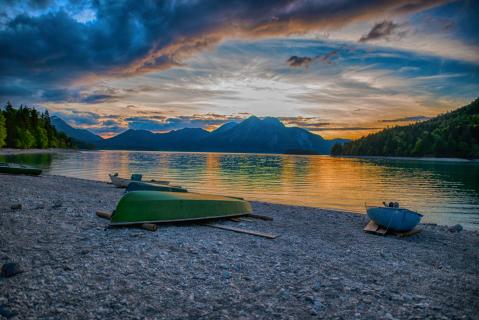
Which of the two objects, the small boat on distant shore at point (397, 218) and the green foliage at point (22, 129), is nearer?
the small boat on distant shore at point (397, 218)

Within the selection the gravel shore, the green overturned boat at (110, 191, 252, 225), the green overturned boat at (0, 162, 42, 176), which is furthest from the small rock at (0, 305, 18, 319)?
the green overturned boat at (0, 162, 42, 176)

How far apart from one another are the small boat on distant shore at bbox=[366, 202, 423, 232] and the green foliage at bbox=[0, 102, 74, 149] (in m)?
105

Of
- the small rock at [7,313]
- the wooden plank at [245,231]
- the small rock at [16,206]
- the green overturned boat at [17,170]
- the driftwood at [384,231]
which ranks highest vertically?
the green overturned boat at [17,170]

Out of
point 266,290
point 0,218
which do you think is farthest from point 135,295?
point 0,218

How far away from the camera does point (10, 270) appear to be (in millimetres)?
6629

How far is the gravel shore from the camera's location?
5.97 m

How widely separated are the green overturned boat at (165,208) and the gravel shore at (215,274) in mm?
603

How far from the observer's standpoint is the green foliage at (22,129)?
101m

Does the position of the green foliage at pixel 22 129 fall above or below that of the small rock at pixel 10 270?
above

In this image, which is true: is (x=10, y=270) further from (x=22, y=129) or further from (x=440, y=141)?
(x=440, y=141)

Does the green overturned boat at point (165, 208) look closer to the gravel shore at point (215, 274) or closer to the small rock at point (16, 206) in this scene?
the gravel shore at point (215, 274)

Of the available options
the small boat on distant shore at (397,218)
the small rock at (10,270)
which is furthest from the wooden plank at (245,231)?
the small rock at (10,270)

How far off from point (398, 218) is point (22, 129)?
12080 centimetres

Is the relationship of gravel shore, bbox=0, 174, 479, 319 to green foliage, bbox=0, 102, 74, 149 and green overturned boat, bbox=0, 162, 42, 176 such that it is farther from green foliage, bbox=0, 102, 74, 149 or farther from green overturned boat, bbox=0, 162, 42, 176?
green foliage, bbox=0, 102, 74, 149
